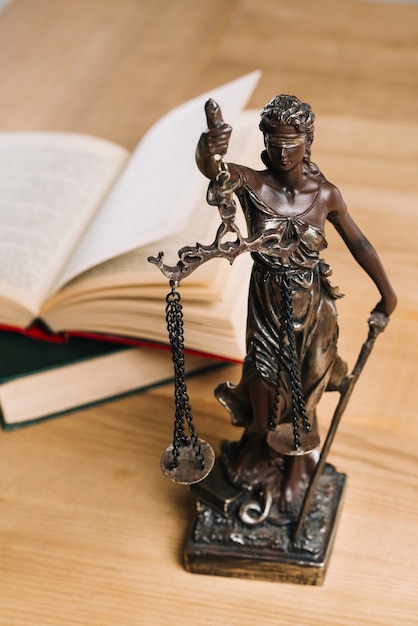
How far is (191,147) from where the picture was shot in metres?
1.68

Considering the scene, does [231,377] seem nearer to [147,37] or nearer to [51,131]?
[51,131]

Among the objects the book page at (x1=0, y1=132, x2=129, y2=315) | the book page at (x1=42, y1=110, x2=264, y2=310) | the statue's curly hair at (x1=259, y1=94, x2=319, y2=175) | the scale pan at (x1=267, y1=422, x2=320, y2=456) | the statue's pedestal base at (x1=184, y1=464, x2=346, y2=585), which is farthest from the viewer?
the book page at (x1=0, y1=132, x2=129, y2=315)

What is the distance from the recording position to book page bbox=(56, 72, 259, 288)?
1.53 meters

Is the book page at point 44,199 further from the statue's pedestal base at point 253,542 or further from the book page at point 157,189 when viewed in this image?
the statue's pedestal base at point 253,542

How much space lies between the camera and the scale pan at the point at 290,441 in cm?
120

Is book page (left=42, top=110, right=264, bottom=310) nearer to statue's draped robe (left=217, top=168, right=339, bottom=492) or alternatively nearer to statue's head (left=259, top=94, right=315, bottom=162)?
statue's draped robe (left=217, top=168, right=339, bottom=492)

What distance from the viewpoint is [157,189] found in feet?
5.38

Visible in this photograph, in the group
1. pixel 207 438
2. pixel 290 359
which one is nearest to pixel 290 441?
pixel 290 359

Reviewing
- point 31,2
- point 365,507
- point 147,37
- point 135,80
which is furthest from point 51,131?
point 365,507

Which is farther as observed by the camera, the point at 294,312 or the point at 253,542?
the point at 253,542

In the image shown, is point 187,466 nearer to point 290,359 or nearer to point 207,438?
point 290,359

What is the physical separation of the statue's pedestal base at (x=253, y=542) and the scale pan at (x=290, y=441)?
0.60 feet

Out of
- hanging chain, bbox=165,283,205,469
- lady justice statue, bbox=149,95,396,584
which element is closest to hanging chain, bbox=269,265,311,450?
lady justice statue, bbox=149,95,396,584

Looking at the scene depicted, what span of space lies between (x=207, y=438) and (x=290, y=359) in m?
0.39
